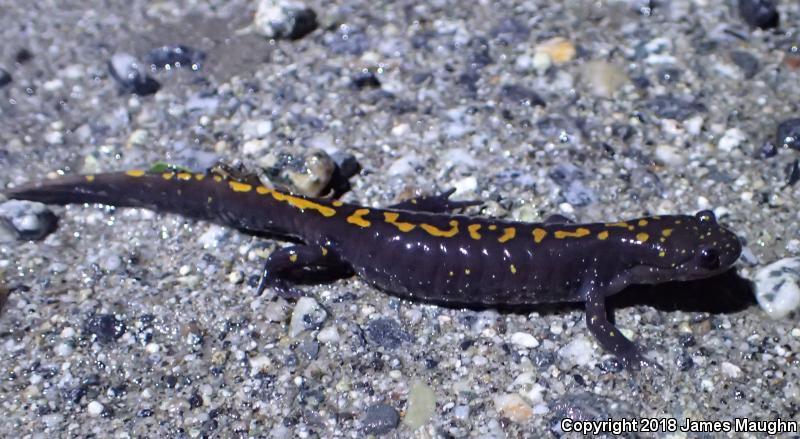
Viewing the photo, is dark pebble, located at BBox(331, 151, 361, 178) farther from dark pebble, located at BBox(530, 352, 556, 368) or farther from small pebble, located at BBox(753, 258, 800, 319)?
small pebble, located at BBox(753, 258, 800, 319)

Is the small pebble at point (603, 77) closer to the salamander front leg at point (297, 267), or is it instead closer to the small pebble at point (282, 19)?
the small pebble at point (282, 19)

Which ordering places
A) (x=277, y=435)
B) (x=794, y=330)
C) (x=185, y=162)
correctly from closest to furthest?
(x=277, y=435) → (x=794, y=330) → (x=185, y=162)

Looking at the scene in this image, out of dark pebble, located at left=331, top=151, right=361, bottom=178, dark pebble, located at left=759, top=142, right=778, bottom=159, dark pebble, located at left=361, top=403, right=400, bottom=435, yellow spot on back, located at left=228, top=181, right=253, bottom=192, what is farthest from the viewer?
dark pebble, located at left=331, top=151, right=361, bottom=178

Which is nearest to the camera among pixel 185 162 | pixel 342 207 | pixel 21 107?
pixel 342 207

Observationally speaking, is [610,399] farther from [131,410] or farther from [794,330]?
[131,410]

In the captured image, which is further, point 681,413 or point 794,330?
point 794,330

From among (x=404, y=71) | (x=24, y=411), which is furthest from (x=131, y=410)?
(x=404, y=71)

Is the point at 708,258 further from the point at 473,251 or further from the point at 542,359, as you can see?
the point at 473,251

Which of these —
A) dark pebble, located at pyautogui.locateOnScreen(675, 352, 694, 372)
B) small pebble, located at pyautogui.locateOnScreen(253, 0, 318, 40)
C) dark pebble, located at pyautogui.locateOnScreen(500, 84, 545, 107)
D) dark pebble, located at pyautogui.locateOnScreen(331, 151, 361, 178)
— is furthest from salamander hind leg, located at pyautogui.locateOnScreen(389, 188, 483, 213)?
small pebble, located at pyautogui.locateOnScreen(253, 0, 318, 40)
